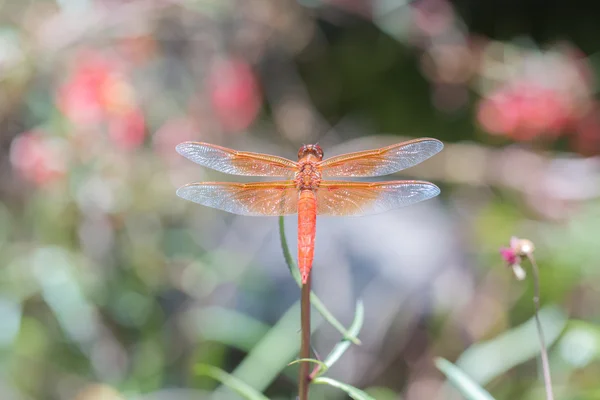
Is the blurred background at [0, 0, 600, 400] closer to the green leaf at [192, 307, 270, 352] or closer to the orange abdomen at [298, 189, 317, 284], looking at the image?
the green leaf at [192, 307, 270, 352]

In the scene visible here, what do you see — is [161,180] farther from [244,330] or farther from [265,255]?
[244,330]

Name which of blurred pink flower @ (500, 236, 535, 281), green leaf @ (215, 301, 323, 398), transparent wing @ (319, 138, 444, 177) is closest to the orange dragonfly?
transparent wing @ (319, 138, 444, 177)

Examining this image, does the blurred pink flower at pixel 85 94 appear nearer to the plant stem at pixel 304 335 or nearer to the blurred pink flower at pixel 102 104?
the blurred pink flower at pixel 102 104

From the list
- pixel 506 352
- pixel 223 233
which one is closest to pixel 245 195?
pixel 506 352

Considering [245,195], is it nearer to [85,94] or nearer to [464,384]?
[464,384]

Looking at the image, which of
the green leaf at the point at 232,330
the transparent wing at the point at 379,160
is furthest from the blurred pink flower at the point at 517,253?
the green leaf at the point at 232,330

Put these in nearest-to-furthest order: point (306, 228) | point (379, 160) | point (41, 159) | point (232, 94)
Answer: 1. point (306, 228)
2. point (379, 160)
3. point (41, 159)
4. point (232, 94)
